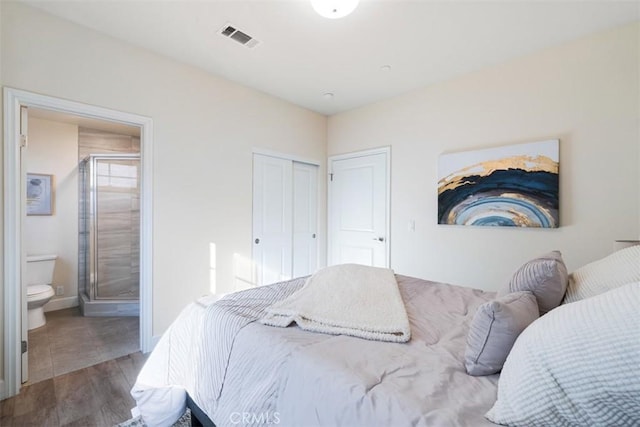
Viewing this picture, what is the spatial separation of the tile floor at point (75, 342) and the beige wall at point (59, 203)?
1.76 feet

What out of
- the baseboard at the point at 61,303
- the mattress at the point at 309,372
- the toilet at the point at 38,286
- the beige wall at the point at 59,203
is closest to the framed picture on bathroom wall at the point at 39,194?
the beige wall at the point at 59,203

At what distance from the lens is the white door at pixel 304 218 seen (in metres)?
3.84

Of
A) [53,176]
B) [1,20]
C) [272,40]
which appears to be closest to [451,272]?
[272,40]

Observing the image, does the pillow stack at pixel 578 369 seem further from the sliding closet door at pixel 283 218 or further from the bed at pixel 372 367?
the sliding closet door at pixel 283 218

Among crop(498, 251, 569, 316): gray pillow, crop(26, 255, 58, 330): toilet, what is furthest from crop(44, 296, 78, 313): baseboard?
crop(498, 251, 569, 316): gray pillow

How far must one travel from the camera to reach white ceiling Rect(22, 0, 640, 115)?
1.92 m

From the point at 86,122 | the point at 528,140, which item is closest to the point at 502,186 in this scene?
the point at 528,140

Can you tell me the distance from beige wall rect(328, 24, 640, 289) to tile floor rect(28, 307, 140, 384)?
2992 mm

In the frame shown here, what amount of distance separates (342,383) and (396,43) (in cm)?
250

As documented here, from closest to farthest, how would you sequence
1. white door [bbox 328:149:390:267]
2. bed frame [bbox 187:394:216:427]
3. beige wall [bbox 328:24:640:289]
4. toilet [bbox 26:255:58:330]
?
bed frame [bbox 187:394:216:427] < beige wall [bbox 328:24:640:289] < toilet [bbox 26:255:58:330] < white door [bbox 328:149:390:267]

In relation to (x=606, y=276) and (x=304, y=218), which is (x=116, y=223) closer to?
(x=304, y=218)

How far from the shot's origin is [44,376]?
2.07m

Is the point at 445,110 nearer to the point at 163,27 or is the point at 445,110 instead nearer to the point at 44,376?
the point at 163,27

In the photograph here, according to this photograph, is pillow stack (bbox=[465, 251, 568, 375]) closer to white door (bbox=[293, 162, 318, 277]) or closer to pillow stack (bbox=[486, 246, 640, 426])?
pillow stack (bbox=[486, 246, 640, 426])
